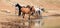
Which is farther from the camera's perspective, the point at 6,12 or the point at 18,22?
the point at 6,12

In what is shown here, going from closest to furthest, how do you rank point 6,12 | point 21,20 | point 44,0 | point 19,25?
point 19,25, point 21,20, point 6,12, point 44,0

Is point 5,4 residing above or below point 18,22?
above

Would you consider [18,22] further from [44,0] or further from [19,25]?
[44,0]

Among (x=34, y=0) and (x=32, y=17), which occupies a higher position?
(x=34, y=0)

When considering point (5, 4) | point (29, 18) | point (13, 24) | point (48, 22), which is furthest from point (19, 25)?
point (5, 4)

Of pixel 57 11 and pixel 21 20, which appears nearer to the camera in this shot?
pixel 21 20

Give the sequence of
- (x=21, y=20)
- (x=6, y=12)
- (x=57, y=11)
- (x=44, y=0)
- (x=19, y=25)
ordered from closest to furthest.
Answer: (x=19, y=25), (x=21, y=20), (x=6, y=12), (x=57, y=11), (x=44, y=0)

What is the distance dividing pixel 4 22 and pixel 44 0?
2.52 meters

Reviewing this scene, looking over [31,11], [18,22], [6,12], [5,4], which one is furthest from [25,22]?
[5,4]

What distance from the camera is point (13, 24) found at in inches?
192

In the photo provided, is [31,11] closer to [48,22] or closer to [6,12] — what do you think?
[48,22]

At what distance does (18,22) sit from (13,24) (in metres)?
0.19

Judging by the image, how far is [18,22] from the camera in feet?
16.4

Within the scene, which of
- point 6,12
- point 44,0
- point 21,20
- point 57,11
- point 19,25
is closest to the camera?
point 19,25
